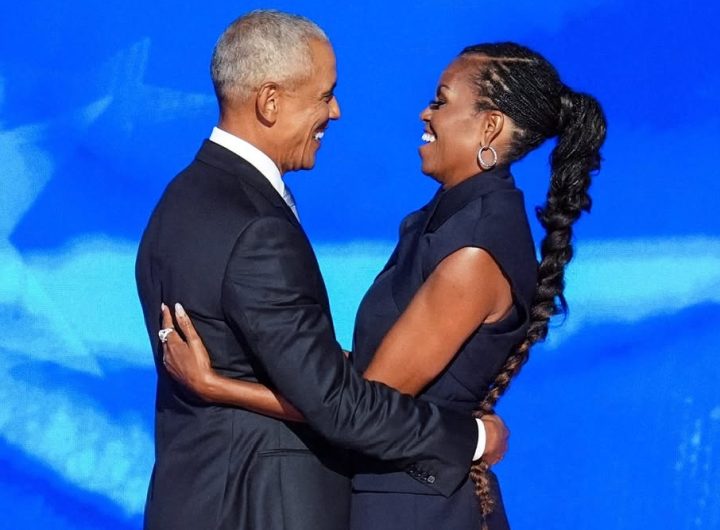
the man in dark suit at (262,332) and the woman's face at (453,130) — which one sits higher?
the woman's face at (453,130)

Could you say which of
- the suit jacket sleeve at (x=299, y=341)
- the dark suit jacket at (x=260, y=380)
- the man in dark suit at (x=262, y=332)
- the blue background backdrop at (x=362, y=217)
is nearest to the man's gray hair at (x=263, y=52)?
the man in dark suit at (x=262, y=332)

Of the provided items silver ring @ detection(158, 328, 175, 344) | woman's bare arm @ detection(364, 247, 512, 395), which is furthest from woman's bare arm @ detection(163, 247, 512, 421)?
silver ring @ detection(158, 328, 175, 344)

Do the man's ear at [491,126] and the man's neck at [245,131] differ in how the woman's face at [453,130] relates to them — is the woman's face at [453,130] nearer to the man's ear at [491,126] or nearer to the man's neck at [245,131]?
the man's ear at [491,126]

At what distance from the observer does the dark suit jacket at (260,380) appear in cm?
177

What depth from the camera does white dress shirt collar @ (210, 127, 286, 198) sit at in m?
1.91

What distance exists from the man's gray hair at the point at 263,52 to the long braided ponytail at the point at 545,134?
0.37 meters

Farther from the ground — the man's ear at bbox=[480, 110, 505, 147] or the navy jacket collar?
the man's ear at bbox=[480, 110, 505, 147]

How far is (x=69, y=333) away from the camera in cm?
394

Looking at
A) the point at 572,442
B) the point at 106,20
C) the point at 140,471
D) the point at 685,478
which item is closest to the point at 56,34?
the point at 106,20

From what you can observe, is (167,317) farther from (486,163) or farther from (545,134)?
(545,134)

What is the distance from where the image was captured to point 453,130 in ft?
7.04

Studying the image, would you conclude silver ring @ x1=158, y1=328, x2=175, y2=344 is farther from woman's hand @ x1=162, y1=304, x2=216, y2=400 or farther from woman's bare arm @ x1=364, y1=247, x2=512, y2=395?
woman's bare arm @ x1=364, y1=247, x2=512, y2=395

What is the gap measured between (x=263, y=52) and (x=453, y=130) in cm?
41

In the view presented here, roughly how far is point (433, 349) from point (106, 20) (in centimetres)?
245
